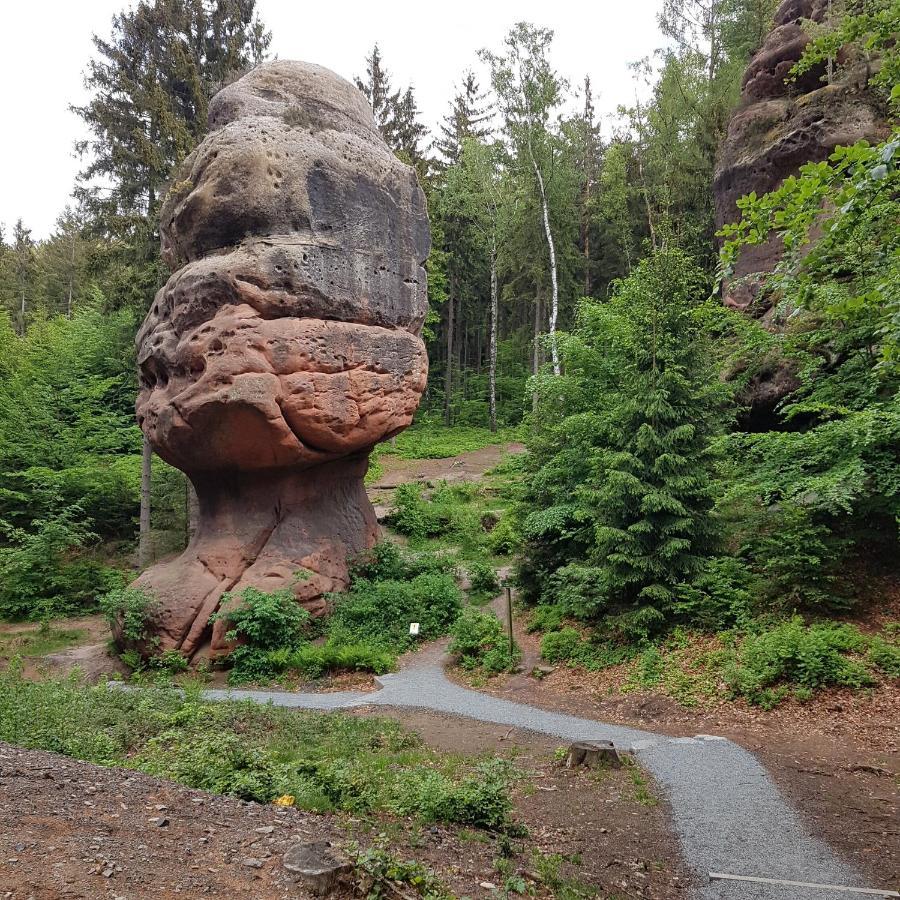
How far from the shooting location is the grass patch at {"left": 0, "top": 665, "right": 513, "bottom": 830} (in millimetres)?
5234

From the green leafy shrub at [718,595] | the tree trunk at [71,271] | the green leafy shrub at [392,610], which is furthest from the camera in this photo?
the tree trunk at [71,271]

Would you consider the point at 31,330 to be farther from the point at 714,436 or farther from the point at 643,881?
the point at 643,881

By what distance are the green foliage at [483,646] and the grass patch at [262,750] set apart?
3555 millimetres

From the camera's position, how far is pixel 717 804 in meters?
6.02

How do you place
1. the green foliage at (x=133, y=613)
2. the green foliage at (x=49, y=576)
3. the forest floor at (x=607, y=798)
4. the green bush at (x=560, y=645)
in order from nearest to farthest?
1. the forest floor at (x=607, y=798)
2. the green bush at (x=560, y=645)
3. the green foliage at (x=133, y=613)
4. the green foliage at (x=49, y=576)

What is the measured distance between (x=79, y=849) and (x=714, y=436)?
10.8 m

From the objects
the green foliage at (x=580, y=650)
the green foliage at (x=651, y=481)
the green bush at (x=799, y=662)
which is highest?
the green foliage at (x=651, y=481)

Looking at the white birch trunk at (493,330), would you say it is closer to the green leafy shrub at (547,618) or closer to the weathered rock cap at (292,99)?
the weathered rock cap at (292,99)

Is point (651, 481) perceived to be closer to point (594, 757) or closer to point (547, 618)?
point (547, 618)

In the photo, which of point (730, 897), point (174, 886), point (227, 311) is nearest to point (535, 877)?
point (730, 897)

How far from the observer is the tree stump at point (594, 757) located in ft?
23.2

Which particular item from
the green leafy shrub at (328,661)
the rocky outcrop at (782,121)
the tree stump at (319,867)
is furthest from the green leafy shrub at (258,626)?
Result: the rocky outcrop at (782,121)

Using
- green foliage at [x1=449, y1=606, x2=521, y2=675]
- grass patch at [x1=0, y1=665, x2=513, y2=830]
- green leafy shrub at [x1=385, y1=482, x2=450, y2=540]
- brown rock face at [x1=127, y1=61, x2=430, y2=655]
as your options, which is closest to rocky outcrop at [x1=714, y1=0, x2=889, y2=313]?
brown rock face at [x1=127, y1=61, x2=430, y2=655]

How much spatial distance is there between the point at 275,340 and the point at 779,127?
635 inches
